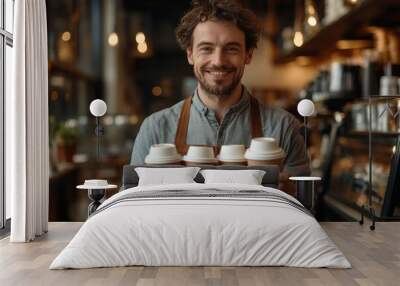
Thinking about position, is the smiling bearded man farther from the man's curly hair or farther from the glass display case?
the glass display case

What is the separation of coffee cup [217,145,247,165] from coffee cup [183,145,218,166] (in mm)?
88

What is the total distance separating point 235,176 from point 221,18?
5.80ft

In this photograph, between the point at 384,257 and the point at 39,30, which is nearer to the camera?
the point at 384,257

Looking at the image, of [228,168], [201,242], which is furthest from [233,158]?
[201,242]

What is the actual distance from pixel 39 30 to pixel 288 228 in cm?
292

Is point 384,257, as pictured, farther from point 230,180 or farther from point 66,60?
point 66,60

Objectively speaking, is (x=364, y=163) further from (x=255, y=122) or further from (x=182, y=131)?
(x=182, y=131)

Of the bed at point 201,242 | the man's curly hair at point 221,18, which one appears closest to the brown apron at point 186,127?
the man's curly hair at point 221,18

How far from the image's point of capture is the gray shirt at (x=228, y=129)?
22.0ft

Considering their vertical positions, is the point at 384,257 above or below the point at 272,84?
below

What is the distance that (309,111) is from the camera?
21.9ft

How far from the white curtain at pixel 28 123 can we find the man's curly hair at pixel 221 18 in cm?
152

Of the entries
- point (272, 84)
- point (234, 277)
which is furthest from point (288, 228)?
point (272, 84)

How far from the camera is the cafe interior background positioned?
22.3 feet
